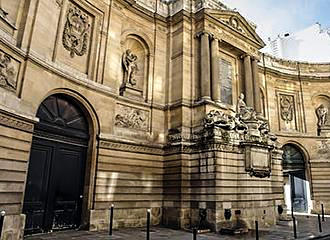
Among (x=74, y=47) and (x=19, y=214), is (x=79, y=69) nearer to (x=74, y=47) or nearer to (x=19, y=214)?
(x=74, y=47)

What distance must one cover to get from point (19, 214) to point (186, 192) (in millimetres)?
7774

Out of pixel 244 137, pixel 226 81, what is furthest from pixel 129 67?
pixel 244 137

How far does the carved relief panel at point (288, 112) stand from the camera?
27.4 m

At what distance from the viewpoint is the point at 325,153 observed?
2622 cm

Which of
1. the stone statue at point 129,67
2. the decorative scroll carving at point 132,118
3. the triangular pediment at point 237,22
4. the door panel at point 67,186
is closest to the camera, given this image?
the door panel at point 67,186

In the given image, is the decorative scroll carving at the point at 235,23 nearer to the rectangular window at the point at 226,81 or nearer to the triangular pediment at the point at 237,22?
the triangular pediment at the point at 237,22

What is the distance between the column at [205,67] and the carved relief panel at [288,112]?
521 inches

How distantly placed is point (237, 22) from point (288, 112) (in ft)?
39.0

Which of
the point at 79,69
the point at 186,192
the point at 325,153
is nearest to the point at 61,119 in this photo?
the point at 79,69

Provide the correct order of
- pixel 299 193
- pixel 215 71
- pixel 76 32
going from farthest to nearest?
pixel 299 193 < pixel 215 71 < pixel 76 32

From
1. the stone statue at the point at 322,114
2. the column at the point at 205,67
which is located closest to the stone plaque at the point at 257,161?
the column at the point at 205,67

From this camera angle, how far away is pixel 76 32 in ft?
46.2

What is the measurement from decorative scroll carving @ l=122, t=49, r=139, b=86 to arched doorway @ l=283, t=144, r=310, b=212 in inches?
668

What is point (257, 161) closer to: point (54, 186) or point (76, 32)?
point (54, 186)
